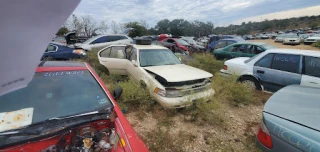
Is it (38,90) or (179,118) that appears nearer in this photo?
(38,90)

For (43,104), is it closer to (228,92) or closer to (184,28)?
(228,92)

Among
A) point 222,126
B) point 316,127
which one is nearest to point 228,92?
point 222,126

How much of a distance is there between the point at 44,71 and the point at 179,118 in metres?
2.61

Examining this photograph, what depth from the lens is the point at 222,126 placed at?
A: 11.4 feet

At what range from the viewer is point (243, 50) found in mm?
7281

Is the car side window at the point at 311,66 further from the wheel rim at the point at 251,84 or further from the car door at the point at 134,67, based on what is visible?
the car door at the point at 134,67

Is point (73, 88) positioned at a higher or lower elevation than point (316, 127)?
higher

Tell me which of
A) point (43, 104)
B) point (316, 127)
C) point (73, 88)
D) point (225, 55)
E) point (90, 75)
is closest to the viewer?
point (316, 127)

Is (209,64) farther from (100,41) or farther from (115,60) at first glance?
(100,41)

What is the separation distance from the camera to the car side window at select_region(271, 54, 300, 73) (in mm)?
4004

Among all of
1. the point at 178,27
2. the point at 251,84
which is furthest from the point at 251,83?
the point at 178,27

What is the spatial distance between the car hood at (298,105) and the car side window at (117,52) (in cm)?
459

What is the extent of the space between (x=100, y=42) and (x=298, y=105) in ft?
33.8

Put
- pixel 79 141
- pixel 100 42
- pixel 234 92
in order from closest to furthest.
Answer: pixel 79 141
pixel 234 92
pixel 100 42
